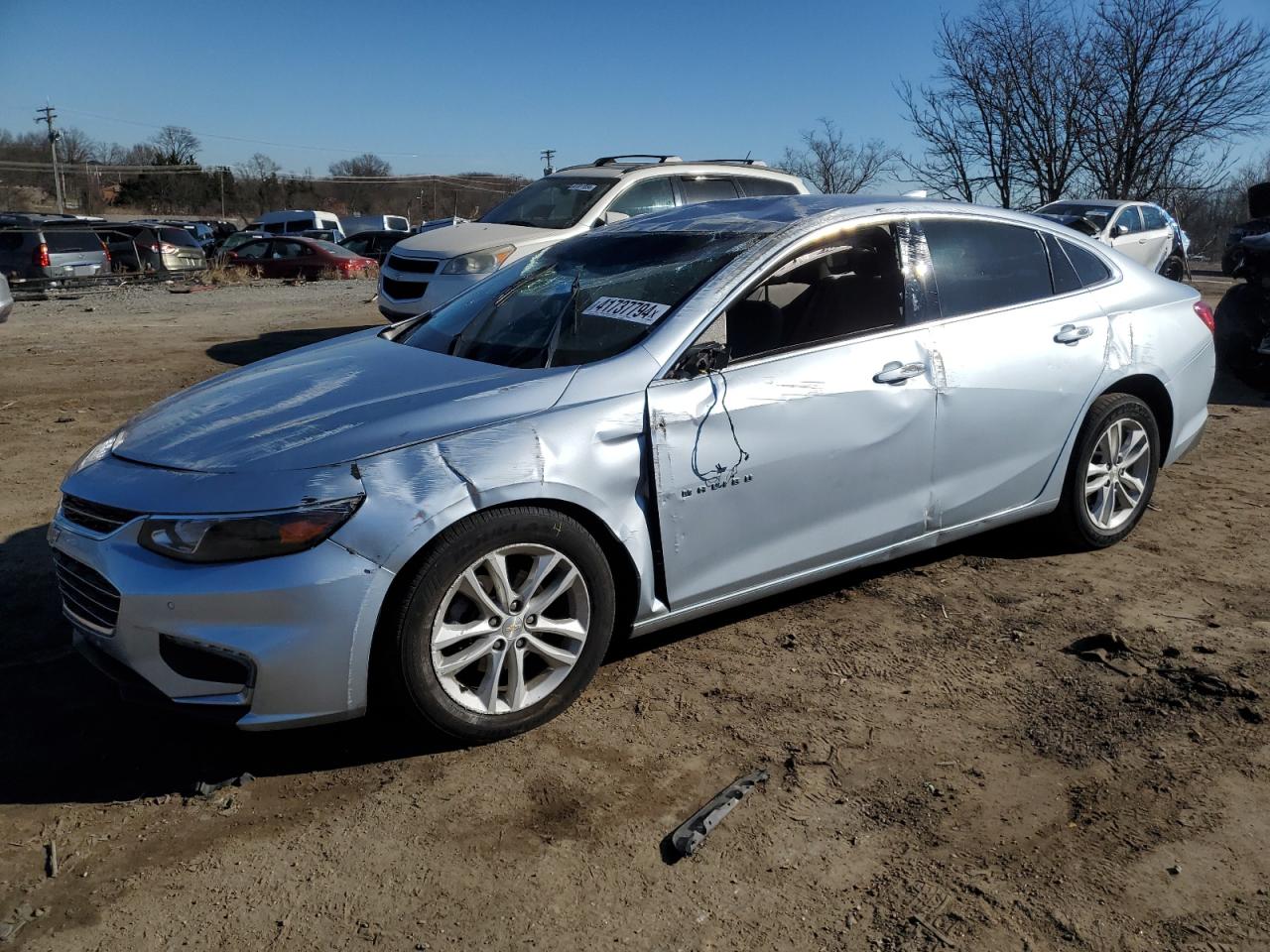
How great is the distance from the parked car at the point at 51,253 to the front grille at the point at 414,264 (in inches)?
434

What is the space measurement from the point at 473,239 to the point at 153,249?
1373cm

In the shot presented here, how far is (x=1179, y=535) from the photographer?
205 inches

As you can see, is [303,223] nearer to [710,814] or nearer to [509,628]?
[509,628]

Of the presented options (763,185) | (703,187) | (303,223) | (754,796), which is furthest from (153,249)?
(754,796)

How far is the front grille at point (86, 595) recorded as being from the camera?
9.89 ft

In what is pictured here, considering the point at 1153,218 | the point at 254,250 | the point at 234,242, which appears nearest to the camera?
the point at 1153,218

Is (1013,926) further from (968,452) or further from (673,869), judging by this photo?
(968,452)

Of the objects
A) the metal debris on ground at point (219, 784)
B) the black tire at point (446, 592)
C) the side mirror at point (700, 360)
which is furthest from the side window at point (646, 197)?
the metal debris on ground at point (219, 784)

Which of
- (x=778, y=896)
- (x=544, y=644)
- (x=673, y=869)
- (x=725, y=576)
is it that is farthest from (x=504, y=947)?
(x=725, y=576)

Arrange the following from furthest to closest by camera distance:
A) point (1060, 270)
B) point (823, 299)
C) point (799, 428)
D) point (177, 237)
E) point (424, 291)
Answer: point (177, 237), point (424, 291), point (1060, 270), point (823, 299), point (799, 428)

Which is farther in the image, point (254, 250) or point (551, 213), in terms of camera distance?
point (254, 250)

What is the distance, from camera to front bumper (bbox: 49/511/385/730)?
2.85 metres

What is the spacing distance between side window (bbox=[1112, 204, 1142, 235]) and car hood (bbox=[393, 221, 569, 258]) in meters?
11.0

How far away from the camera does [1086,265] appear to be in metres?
4.77
